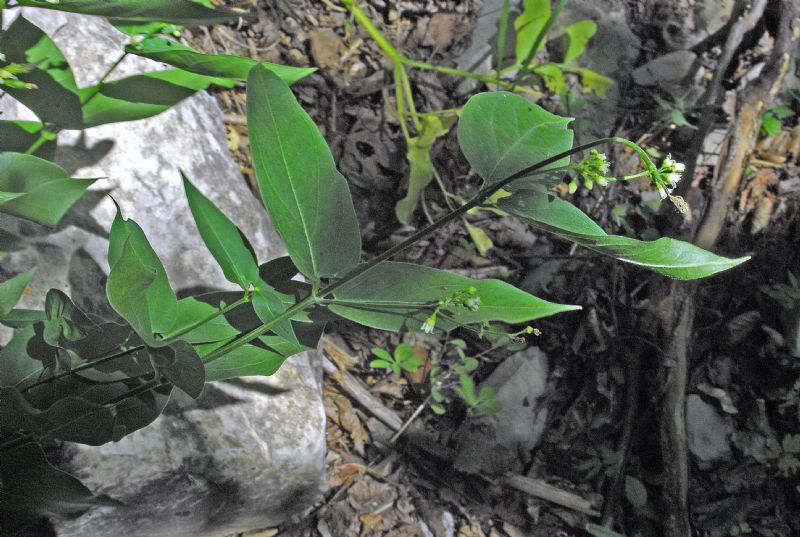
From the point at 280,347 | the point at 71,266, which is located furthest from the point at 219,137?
the point at 280,347

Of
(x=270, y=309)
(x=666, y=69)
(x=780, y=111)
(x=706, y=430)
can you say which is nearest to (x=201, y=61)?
(x=270, y=309)

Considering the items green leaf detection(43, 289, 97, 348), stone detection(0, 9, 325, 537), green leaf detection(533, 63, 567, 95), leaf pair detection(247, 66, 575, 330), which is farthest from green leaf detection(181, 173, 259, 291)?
green leaf detection(533, 63, 567, 95)

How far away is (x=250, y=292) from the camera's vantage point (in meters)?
1.00

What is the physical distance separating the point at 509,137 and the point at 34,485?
930 millimetres

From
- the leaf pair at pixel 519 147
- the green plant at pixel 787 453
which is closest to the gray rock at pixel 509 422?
the green plant at pixel 787 453

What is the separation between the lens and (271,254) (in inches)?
75.7

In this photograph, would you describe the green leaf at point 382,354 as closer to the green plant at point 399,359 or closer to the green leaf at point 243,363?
the green plant at point 399,359

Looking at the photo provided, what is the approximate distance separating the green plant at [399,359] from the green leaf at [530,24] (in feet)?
3.53

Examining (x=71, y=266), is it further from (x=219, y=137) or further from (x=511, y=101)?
(x=511, y=101)

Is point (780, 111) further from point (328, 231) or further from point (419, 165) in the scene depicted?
point (328, 231)

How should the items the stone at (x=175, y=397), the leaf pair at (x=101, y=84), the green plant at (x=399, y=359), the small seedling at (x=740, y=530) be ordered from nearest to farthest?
1. the leaf pair at (x=101, y=84)
2. the stone at (x=175, y=397)
3. the small seedling at (x=740, y=530)
4. the green plant at (x=399, y=359)

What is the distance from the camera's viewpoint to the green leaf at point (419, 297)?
1.01m

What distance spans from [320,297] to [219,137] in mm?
1244

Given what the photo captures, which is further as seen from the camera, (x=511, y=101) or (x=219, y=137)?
(x=219, y=137)
